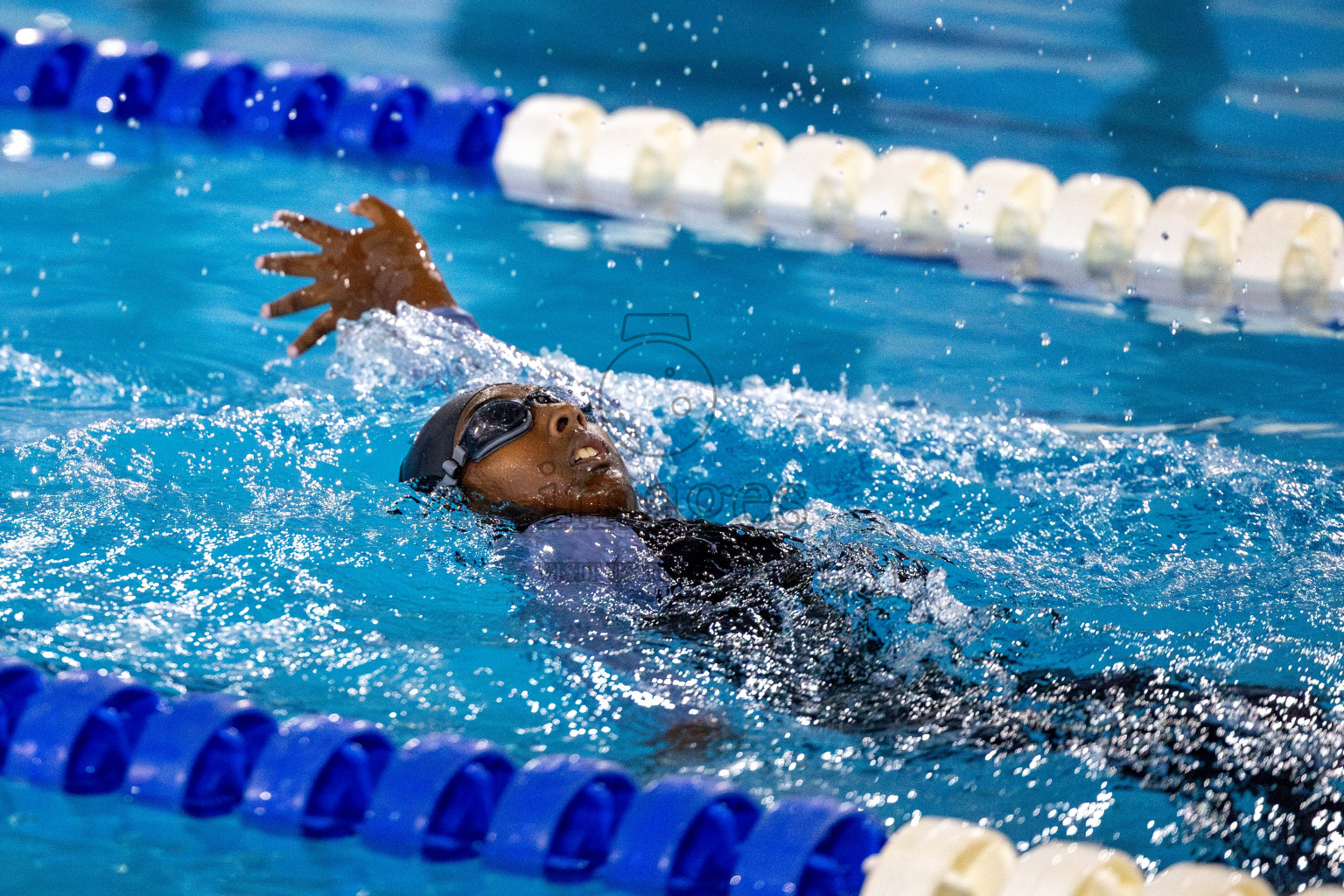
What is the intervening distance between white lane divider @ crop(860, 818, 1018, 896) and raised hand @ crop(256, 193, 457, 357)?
2.14m

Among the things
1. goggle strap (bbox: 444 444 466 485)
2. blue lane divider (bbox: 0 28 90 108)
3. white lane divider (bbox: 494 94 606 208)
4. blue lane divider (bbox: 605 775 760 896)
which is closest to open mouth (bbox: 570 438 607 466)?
goggle strap (bbox: 444 444 466 485)

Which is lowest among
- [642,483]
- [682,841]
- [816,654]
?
[682,841]

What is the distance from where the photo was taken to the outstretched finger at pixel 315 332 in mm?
3416

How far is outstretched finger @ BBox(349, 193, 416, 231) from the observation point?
3.60 metres

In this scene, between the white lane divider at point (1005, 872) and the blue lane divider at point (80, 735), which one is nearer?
the white lane divider at point (1005, 872)

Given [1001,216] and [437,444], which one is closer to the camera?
[437,444]

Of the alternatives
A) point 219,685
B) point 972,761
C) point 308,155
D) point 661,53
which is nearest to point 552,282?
point 308,155

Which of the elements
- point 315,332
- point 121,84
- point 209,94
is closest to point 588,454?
point 315,332

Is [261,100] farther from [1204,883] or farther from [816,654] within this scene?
[1204,883]

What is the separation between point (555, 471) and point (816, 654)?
1.90ft

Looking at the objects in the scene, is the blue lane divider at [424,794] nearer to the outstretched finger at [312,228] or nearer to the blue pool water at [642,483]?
the blue pool water at [642,483]

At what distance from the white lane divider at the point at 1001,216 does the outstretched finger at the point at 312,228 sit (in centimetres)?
226

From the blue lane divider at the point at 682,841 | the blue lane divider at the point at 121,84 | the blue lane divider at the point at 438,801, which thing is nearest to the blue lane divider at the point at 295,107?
the blue lane divider at the point at 121,84

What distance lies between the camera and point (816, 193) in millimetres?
5391
